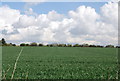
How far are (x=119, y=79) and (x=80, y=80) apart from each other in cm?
157

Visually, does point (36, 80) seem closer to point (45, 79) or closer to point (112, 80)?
point (45, 79)

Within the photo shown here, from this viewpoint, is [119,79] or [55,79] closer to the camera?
[55,79]

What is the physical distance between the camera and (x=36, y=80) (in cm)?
713

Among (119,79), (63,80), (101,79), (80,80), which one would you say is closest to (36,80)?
(63,80)

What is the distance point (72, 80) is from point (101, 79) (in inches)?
41.2

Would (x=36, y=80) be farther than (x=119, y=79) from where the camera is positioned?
No

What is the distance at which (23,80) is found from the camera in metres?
7.14

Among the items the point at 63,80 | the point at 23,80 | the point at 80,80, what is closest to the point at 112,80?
the point at 80,80

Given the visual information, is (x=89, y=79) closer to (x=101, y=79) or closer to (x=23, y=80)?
(x=101, y=79)

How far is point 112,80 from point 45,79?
2.18 meters

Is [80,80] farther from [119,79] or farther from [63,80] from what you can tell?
[119,79]

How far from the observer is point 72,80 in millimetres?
7281

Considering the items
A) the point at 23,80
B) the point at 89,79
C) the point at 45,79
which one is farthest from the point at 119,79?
the point at 23,80

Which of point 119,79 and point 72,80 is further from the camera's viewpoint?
point 119,79
